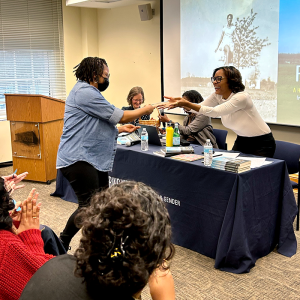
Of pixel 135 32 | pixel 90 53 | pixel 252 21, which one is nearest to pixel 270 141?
pixel 252 21

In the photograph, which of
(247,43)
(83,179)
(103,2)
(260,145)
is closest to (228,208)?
(260,145)

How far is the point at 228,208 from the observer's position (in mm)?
2479

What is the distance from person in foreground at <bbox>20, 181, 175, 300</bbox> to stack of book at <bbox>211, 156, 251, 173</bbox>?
161cm

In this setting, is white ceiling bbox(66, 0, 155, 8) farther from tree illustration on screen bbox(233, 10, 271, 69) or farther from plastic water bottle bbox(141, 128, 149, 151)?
plastic water bottle bbox(141, 128, 149, 151)

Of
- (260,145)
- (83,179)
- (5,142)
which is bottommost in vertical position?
(5,142)

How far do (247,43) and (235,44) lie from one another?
174mm

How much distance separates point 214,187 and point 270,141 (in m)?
0.79

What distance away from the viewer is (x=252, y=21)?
434cm

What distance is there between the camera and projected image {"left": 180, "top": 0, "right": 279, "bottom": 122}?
426cm

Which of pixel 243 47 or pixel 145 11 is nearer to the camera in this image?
pixel 243 47

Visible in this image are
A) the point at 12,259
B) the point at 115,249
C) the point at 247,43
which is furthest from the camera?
the point at 247,43

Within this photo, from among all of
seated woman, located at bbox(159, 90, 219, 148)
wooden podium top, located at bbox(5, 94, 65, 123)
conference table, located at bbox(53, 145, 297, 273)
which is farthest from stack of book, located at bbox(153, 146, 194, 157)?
wooden podium top, located at bbox(5, 94, 65, 123)

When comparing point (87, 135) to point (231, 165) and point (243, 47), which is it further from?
point (243, 47)

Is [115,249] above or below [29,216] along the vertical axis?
above
